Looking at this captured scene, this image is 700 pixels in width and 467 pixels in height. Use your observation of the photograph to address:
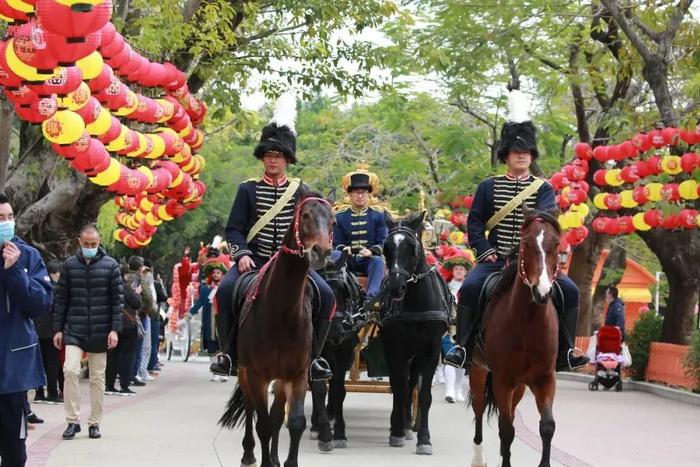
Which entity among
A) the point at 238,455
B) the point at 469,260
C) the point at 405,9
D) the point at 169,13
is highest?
the point at 405,9

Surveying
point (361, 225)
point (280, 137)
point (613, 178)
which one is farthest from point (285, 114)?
point (613, 178)

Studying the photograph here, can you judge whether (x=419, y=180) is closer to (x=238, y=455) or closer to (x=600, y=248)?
(x=600, y=248)

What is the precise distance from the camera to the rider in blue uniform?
14438mm

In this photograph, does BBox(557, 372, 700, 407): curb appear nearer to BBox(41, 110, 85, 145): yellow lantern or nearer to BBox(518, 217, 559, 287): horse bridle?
BBox(518, 217, 559, 287): horse bridle

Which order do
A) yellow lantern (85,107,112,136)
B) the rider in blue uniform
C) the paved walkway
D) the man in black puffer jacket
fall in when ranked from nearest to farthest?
the paved walkway
the man in black puffer jacket
yellow lantern (85,107,112,136)
the rider in blue uniform

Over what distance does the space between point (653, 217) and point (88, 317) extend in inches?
382

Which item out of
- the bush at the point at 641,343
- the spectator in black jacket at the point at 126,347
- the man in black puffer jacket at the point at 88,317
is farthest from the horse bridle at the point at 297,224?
the bush at the point at 641,343

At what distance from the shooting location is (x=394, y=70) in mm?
30266

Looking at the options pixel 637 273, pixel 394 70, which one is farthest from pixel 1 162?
pixel 637 273

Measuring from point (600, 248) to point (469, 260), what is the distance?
981 centimetres

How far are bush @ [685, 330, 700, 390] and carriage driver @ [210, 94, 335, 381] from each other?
10441 millimetres

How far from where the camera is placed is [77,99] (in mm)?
13375

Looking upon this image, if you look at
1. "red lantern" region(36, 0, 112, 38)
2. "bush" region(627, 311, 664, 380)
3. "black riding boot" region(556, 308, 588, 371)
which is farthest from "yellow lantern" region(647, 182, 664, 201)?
"red lantern" region(36, 0, 112, 38)

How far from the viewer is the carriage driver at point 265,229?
35.9 ft
